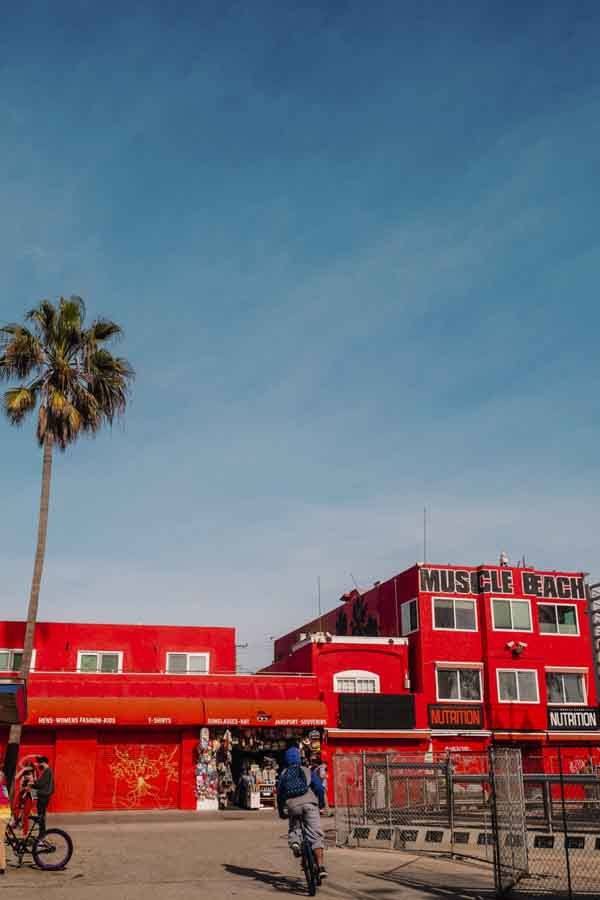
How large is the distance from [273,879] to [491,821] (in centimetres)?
409

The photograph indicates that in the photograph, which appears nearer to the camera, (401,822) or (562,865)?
(562,865)

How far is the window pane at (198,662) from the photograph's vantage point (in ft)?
131

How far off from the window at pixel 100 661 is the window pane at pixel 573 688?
20311mm

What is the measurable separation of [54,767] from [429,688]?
15935 mm

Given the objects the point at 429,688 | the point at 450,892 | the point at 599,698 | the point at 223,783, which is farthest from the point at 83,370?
the point at 599,698

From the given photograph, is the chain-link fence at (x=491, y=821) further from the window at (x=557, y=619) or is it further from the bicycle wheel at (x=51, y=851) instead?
the window at (x=557, y=619)

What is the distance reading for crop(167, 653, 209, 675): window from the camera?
3962 cm

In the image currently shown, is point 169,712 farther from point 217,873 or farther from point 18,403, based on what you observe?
point 217,873

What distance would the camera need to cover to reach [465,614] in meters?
42.2

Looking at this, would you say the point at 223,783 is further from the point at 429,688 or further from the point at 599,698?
the point at 599,698

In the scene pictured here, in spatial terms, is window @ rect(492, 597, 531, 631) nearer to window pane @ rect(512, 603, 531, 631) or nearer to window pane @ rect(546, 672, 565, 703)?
window pane @ rect(512, 603, 531, 631)

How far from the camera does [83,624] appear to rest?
3884 centimetres

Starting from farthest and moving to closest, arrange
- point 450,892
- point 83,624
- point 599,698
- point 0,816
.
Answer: point 599,698 → point 83,624 → point 0,816 → point 450,892

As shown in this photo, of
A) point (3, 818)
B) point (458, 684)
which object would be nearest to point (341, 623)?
point (458, 684)
